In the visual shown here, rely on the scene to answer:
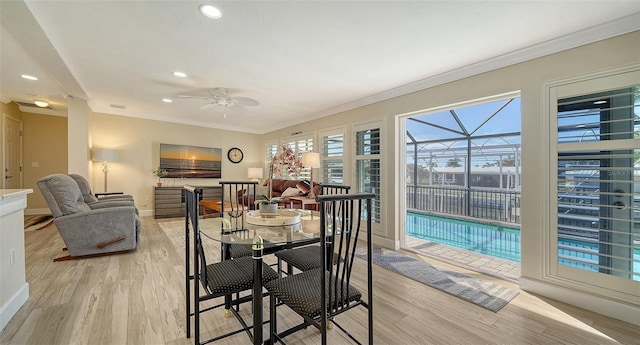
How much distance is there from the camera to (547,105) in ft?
7.97

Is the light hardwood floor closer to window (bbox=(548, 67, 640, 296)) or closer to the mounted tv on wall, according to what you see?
window (bbox=(548, 67, 640, 296))

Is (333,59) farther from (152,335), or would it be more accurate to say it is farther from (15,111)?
(15,111)

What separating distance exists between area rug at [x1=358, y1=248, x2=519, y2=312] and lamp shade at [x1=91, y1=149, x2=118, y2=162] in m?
5.53

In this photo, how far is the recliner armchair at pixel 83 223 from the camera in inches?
119

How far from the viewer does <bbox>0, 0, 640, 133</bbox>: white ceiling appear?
1.98 meters

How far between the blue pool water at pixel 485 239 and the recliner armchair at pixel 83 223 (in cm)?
489

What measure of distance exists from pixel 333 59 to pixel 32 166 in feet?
25.0

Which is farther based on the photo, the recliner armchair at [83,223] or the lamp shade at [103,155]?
the lamp shade at [103,155]

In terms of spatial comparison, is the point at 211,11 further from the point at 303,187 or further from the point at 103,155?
the point at 103,155

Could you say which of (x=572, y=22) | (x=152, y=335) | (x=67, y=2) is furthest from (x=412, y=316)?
(x=67, y=2)

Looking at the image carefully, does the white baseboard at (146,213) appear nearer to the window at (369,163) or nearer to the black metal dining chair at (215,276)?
the window at (369,163)

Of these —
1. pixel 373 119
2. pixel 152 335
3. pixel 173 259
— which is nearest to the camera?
pixel 152 335

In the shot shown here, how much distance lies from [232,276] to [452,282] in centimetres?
235

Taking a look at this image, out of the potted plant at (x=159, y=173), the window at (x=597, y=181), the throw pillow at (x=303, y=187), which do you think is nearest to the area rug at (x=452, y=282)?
the window at (x=597, y=181)
